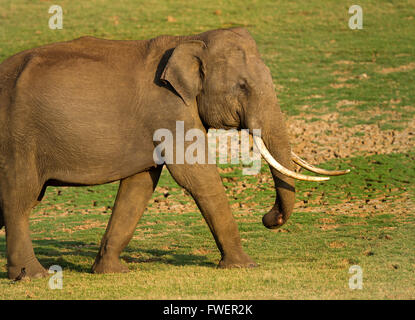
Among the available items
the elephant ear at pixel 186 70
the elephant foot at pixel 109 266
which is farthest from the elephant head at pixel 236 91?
the elephant foot at pixel 109 266

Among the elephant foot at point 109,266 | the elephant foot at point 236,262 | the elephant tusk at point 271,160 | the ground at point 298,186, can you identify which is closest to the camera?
the ground at point 298,186

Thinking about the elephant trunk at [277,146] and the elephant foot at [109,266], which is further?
the elephant foot at [109,266]

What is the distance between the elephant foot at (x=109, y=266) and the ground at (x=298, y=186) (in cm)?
17

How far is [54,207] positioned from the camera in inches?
662

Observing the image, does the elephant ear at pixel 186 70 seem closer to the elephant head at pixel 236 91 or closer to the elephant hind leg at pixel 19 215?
the elephant head at pixel 236 91

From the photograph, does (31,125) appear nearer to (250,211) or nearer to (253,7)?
(250,211)

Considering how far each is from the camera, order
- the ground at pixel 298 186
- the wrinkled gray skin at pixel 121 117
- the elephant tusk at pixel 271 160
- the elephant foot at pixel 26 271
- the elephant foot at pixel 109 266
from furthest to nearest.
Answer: the elephant foot at pixel 109 266 < the elephant foot at pixel 26 271 < the wrinkled gray skin at pixel 121 117 < the elephant tusk at pixel 271 160 < the ground at pixel 298 186

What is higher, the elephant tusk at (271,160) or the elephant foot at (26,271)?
the elephant tusk at (271,160)

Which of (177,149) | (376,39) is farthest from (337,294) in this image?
(376,39)

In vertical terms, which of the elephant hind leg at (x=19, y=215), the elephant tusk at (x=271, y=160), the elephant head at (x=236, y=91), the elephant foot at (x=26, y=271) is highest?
the elephant head at (x=236, y=91)

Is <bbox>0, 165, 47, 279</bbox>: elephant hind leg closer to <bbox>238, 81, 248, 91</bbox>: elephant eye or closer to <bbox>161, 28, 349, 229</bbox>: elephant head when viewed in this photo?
<bbox>161, 28, 349, 229</bbox>: elephant head

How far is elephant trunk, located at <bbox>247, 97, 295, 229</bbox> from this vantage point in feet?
32.9

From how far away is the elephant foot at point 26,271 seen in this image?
10.1 metres

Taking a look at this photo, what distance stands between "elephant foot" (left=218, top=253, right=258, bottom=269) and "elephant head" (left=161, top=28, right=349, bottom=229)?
55 cm
